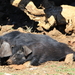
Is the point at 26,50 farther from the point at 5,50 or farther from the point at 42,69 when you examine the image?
the point at 42,69

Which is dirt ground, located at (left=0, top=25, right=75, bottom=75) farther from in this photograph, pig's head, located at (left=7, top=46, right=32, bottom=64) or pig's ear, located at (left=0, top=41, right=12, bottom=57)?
pig's ear, located at (left=0, top=41, right=12, bottom=57)

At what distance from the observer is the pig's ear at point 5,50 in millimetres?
5805

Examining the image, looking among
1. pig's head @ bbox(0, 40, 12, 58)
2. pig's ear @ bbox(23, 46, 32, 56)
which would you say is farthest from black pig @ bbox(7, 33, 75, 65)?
pig's head @ bbox(0, 40, 12, 58)

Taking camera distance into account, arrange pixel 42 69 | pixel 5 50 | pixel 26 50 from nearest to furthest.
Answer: pixel 42 69 → pixel 26 50 → pixel 5 50

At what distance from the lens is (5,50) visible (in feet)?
19.3

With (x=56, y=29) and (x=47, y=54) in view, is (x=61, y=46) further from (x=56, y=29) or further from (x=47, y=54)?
(x=56, y=29)

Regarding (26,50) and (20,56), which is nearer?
(26,50)

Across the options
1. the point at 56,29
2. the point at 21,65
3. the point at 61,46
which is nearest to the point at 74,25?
the point at 56,29

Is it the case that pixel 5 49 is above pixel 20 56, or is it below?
above

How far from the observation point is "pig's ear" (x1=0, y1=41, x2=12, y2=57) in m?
5.80

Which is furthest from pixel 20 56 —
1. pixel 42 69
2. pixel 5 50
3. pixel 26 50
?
pixel 42 69

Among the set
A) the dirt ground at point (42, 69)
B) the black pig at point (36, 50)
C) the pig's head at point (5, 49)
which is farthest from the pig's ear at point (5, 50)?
the dirt ground at point (42, 69)

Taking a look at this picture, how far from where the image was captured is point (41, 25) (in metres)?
8.80

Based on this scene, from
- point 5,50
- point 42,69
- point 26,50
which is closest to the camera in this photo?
point 42,69
